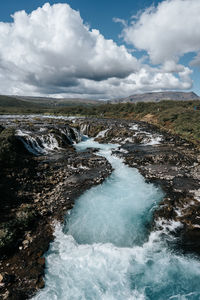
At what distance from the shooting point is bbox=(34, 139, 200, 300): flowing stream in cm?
710

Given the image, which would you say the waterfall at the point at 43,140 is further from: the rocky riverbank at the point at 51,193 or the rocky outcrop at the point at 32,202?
the rocky outcrop at the point at 32,202

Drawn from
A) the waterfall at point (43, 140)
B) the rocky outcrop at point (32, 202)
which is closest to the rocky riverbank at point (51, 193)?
the rocky outcrop at point (32, 202)

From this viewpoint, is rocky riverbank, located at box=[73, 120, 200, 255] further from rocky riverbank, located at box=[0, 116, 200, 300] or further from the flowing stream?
the flowing stream

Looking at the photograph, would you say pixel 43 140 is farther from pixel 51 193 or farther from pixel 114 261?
pixel 114 261

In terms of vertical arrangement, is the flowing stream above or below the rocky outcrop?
below

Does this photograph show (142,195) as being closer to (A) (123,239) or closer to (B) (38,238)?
(A) (123,239)

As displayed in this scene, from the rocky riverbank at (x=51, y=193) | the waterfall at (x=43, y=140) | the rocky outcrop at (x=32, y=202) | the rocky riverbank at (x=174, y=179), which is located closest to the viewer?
the rocky outcrop at (x=32, y=202)

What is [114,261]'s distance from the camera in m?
8.46

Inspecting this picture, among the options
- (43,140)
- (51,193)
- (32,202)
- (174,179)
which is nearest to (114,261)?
(32,202)

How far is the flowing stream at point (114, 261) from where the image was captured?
7102mm

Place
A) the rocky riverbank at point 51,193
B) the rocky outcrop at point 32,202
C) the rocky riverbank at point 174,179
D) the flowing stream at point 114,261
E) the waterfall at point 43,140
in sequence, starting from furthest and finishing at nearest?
1. the waterfall at point 43,140
2. the rocky riverbank at point 174,179
3. the rocky riverbank at point 51,193
4. the rocky outcrop at point 32,202
5. the flowing stream at point 114,261

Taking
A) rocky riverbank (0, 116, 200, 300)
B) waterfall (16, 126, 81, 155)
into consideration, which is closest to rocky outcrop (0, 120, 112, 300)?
rocky riverbank (0, 116, 200, 300)

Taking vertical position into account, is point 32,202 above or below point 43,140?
below

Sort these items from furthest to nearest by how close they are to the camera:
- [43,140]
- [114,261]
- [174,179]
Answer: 1. [43,140]
2. [174,179]
3. [114,261]
